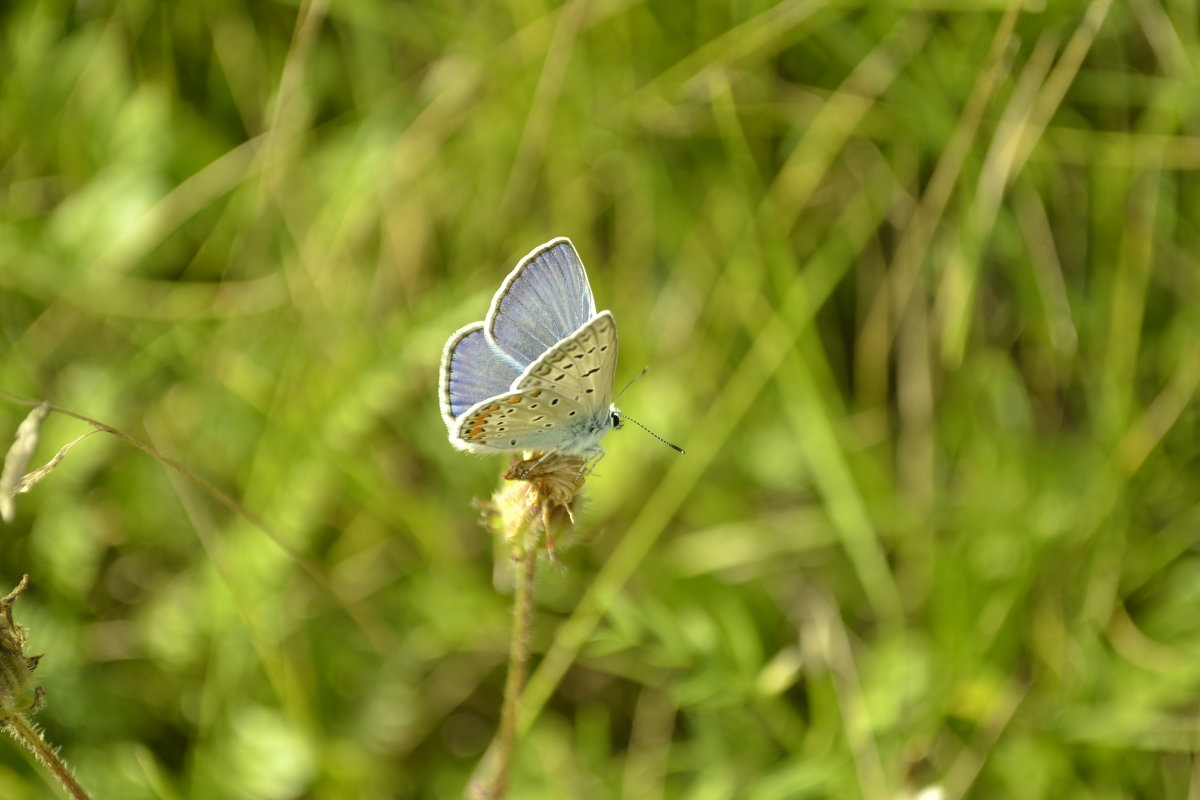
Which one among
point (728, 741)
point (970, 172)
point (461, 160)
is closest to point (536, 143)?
point (461, 160)

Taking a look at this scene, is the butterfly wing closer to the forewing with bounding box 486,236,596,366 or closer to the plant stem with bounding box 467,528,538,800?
the forewing with bounding box 486,236,596,366

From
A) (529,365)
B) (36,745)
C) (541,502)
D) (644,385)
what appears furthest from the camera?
(644,385)

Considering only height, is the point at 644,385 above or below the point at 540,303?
below

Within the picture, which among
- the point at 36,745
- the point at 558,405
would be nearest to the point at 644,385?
the point at 558,405

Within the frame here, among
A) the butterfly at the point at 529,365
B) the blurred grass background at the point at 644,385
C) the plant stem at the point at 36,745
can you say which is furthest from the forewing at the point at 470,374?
the plant stem at the point at 36,745

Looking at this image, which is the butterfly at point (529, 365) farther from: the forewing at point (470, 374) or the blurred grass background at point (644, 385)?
the blurred grass background at point (644, 385)

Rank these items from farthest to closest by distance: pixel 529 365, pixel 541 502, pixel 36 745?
pixel 541 502 < pixel 529 365 < pixel 36 745

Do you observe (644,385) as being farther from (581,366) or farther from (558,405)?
(581,366)

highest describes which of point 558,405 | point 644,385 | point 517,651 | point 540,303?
point 540,303
